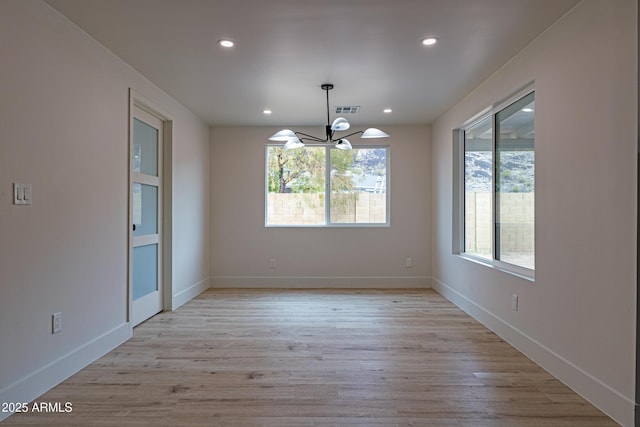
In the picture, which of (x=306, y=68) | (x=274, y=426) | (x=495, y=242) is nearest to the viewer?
(x=274, y=426)

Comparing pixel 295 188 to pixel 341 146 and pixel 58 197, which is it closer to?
pixel 341 146

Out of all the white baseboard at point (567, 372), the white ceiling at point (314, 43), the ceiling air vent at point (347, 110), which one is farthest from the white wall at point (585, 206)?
the ceiling air vent at point (347, 110)

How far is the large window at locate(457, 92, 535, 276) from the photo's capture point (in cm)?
323

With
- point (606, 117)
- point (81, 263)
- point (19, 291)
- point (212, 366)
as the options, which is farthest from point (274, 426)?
point (606, 117)

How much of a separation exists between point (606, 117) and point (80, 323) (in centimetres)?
357

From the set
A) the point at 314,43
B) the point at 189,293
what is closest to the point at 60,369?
the point at 189,293

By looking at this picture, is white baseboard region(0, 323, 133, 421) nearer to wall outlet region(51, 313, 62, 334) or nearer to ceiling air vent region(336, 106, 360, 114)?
wall outlet region(51, 313, 62, 334)

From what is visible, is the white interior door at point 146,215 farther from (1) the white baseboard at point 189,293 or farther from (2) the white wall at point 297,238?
(2) the white wall at point 297,238

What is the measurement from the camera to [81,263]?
110 inches

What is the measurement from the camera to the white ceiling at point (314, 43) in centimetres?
251

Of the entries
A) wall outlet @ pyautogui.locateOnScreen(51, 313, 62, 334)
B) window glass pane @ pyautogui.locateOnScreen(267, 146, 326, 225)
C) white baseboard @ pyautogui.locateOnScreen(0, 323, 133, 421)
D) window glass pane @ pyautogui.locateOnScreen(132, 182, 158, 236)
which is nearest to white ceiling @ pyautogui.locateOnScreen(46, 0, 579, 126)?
window glass pane @ pyautogui.locateOnScreen(132, 182, 158, 236)

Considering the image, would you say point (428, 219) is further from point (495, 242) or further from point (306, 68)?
point (306, 68)

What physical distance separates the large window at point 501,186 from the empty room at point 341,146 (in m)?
0.03

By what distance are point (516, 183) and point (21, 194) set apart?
3.58 metres
